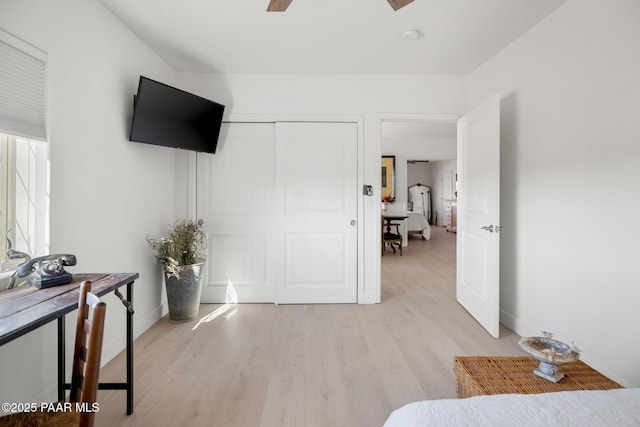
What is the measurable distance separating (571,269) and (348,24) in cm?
239

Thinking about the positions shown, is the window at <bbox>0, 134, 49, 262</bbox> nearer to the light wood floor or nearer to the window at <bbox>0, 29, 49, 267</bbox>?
the window at <bbox>0, 29, 49, 267</bbox>

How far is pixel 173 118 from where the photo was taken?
278 cm

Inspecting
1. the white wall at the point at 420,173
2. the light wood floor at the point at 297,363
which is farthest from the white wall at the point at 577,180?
the white wall at the point at 420,173

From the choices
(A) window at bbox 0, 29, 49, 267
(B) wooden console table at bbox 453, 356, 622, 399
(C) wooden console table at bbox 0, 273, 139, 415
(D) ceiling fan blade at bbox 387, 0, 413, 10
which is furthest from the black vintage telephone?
(D) ceiling fan blade at bbox 387, 0, 413, 10

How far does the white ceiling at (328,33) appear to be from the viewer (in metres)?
2.26

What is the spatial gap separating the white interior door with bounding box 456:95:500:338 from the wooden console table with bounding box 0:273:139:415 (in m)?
2.61

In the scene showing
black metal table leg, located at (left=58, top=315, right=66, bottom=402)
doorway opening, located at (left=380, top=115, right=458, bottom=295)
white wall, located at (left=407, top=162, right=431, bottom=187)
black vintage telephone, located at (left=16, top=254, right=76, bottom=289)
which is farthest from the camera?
white wall, located at (left=407, top=162, right=431, bottom=187)

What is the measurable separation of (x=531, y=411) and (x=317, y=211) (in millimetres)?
2701

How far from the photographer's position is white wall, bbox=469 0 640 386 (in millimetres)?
1827

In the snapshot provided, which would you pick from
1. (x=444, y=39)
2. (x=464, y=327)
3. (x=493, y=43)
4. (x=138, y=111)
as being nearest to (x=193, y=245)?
(x=138, y=111)

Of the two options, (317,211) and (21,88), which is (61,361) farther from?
(317,211)

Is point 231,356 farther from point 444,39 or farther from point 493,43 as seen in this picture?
point 493,43

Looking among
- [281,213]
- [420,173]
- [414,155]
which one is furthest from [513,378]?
[420,173]

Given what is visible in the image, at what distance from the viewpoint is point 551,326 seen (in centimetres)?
240
